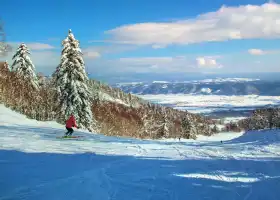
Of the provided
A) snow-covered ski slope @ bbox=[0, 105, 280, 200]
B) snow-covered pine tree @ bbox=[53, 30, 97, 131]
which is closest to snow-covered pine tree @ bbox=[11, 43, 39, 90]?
snow-covered pine tree @ bbox=[53, 30, 97, 131]

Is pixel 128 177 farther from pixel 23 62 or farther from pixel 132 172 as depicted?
pixel 23 62

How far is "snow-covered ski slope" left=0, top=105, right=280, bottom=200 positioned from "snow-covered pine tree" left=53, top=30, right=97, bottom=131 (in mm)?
17430

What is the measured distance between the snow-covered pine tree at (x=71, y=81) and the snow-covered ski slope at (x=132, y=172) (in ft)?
57.2

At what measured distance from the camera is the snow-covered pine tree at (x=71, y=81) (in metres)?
33.5

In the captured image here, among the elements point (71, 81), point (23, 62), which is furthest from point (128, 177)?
point (23, 62)

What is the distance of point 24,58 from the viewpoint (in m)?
49.2

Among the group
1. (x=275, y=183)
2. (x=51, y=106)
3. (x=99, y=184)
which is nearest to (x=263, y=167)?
(x=275, y=183)

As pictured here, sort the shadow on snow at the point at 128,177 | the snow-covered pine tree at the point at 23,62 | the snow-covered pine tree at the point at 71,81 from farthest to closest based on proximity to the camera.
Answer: the snow-covered pine tree at the point at 23,62 < the snow-covered pine tree at the point at 71,81 < the shadow on snow at the point at 128,177

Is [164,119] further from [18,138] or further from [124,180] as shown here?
[124,180]

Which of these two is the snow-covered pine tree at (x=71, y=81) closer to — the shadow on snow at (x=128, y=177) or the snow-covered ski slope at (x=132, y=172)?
the snow-covered ski slope at (x=132, y=172)

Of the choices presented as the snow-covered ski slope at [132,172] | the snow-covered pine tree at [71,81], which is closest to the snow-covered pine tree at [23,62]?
the snow-covered pine tree at [71,81]

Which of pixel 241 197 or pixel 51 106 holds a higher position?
pixel 51 106

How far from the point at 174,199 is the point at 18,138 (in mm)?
10602

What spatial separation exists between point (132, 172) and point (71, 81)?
23517 mm
